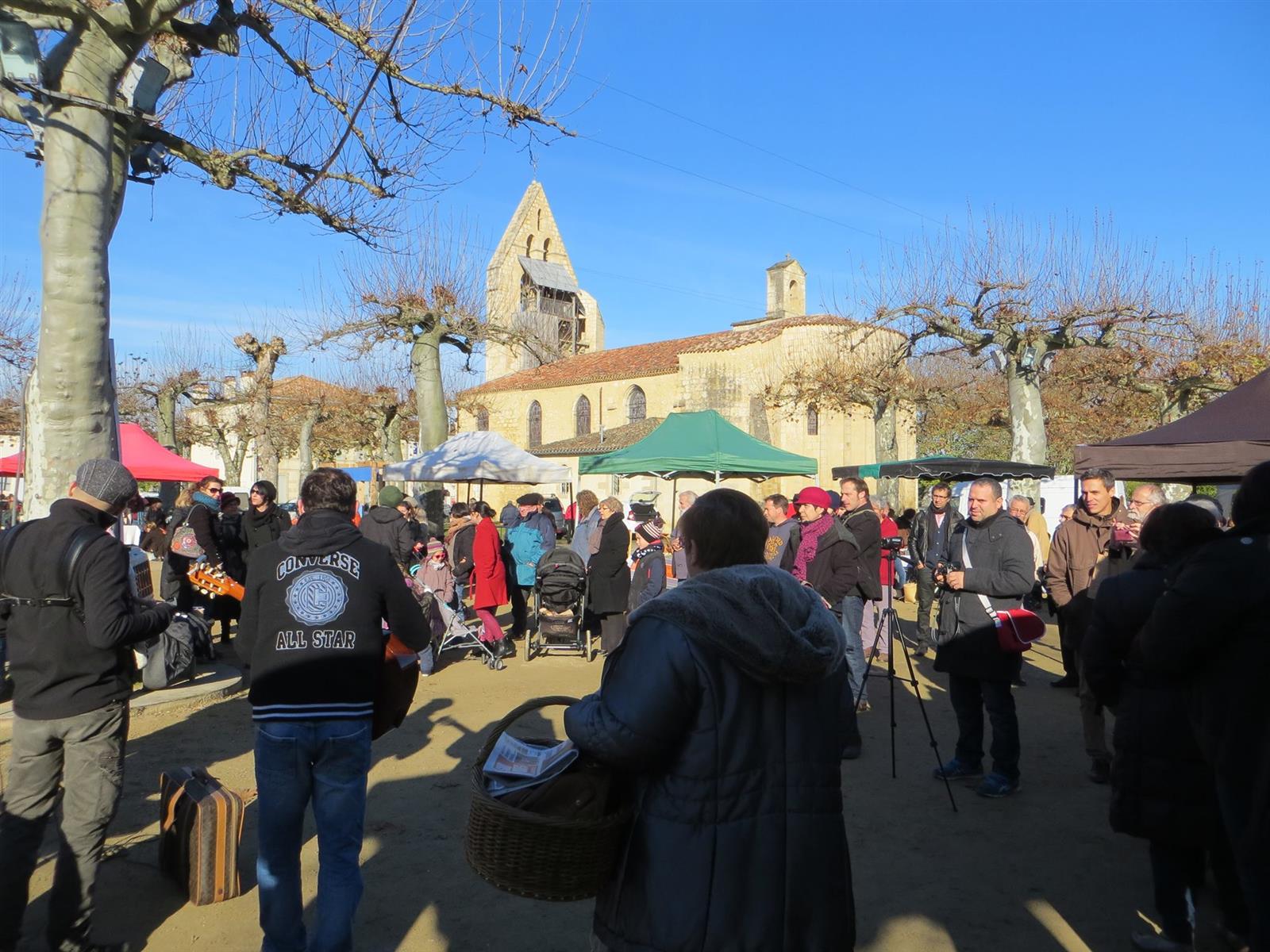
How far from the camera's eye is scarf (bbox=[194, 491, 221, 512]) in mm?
9602

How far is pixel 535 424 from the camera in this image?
46562 millimetres

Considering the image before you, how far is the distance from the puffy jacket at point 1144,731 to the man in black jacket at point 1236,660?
0.27m

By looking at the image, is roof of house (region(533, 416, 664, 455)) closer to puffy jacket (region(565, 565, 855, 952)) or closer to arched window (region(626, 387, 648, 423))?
arched window (region(626, 387, 648, 423))

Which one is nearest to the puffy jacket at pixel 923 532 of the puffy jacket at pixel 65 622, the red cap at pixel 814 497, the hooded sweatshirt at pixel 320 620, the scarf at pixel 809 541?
the red cap at pixel 814 497

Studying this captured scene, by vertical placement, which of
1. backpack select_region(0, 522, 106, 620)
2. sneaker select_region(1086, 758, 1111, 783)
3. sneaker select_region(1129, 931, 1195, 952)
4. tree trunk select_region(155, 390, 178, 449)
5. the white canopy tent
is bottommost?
sneaker select_region(1086, 758, 1111, 783)

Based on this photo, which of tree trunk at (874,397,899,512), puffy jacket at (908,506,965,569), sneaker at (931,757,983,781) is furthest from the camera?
tree trunk at (874,397,899,512)

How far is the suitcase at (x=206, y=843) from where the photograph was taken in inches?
152

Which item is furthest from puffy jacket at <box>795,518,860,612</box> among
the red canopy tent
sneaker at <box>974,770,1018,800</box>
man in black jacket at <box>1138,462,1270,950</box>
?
the red canopy tent

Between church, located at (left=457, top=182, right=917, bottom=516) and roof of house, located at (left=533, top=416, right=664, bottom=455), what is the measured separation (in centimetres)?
8

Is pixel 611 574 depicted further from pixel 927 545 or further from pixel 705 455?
pixel 927 545

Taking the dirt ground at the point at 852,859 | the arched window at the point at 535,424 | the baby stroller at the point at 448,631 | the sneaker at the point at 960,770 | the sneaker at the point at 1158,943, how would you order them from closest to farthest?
the sneaker at the point at 1158,943, the dirt ground at the point at 852,859, the sneaker at the point at 960,770, the baby stroller at the point at 448,631, the arched window at the point at 535,424

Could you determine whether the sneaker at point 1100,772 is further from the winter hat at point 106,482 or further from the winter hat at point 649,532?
the winter hat at point 106,482

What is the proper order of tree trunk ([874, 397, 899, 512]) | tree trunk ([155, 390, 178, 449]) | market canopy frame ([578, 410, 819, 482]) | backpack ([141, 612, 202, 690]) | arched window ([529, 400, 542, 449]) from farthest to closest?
arched window ([529, 400, 542, 449]) < tree trunk ([155, 390, 178, 449]) < tree trunk ([874, 397, 899, 512]) < market canopy frame ([578, 410, 819, 482]) < backpack ([141, 612, 202, 690])

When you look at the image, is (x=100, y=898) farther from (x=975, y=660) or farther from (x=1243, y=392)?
(x=1243, y=392)
